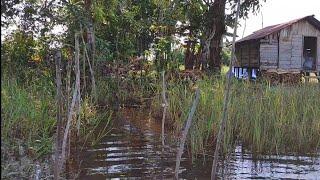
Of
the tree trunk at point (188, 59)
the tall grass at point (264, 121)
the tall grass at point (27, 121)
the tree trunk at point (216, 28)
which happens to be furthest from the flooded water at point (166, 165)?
the tree trunk at point (188, 59)

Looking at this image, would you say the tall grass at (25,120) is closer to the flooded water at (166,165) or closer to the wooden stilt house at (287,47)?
the flooded water at (166,165)

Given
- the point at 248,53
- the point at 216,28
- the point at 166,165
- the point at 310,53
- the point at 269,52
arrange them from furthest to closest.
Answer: the point at 310,53
the point at 248,53
the point at 269,52
the point at 216,28
the point at 166,165

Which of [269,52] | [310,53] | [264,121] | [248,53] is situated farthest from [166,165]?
[310,53]

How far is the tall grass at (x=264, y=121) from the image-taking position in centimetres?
577

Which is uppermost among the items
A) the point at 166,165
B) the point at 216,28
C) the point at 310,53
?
the point at 216,28

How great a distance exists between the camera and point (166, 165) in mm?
5227

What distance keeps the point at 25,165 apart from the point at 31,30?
12.5 feet

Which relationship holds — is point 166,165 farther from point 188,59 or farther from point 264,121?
point 188,59

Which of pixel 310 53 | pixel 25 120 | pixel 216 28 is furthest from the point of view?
pixel 310 53

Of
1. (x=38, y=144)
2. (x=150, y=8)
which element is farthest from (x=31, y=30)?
(x=150, y=8)

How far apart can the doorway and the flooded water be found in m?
17.6

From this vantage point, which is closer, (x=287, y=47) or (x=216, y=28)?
(x=216, y=28)

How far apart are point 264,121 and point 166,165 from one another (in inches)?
60.9

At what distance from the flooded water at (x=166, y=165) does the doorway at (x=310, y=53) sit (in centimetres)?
1757
